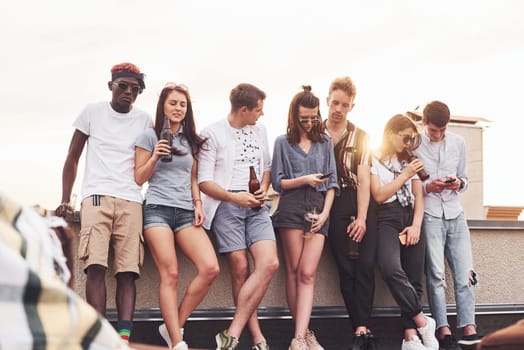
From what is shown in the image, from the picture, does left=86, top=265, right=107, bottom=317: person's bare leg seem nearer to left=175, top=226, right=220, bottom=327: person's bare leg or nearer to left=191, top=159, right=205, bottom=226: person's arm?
left=175, top=226, right=220, bottom=327: person's bare leg

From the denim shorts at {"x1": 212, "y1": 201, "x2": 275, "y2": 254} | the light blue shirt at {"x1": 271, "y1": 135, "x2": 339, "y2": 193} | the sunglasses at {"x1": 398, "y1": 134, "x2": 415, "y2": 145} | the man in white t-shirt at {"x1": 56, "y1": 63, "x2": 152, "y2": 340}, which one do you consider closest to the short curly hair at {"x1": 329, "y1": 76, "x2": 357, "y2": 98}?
the light blue shirt at {"x1": 271, "y1": 135, "x2": 339, "y2": 193}

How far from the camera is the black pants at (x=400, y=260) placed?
17.6 feet

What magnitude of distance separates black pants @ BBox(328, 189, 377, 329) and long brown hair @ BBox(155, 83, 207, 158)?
1.17 m

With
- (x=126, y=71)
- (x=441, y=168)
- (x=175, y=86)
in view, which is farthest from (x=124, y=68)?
(x=441, y=168)

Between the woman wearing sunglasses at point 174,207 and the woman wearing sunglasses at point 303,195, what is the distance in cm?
61

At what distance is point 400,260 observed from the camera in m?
5.60

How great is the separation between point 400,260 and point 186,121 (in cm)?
197

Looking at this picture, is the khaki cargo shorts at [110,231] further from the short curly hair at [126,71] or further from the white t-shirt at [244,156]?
the short curly hair at [126,71]

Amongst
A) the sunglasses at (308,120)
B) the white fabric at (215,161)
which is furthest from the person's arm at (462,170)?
the white fabric at (215,161)

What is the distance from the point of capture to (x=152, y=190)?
477cm

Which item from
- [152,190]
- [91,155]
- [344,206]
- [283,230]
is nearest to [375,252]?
[344,206]

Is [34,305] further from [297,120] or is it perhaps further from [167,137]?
[297,120]

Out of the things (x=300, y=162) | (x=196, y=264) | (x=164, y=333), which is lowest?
(x=164, y=333)

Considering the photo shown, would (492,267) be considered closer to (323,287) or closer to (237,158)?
Result: (323,287)
